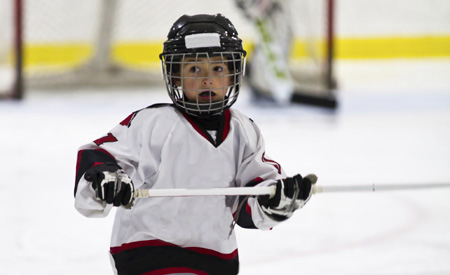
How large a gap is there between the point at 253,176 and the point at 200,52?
0.79 feet

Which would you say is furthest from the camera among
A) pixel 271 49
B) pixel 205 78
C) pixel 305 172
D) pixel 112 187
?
pixel 271 49

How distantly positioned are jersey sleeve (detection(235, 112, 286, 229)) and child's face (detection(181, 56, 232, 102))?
101mm

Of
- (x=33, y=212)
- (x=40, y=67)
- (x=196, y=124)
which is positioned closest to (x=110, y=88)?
(x=40, y=67)

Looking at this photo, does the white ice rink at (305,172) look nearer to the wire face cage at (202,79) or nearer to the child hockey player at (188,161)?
the child hockey player at (188,161)

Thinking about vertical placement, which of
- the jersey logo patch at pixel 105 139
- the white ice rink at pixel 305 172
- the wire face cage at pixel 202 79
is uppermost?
the wire face cage at pixel 202 79

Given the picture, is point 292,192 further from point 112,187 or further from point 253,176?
point 112,187

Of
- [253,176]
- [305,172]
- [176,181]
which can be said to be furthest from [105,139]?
[305,172]

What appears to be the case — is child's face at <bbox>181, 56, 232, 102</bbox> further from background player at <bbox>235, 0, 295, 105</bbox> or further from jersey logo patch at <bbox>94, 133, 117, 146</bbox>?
background player at <bbox>235, 0, 295, 105</bbox>

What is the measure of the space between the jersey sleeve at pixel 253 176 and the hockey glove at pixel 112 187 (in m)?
0.23

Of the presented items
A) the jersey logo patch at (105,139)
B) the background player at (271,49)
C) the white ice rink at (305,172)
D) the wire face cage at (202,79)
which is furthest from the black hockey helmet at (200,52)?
the background player at (271,49)

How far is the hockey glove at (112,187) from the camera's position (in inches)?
46.0

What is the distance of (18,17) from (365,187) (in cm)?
465

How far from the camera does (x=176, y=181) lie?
4.31ft

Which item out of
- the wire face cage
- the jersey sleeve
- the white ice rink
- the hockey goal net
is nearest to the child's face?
the wire face cage
